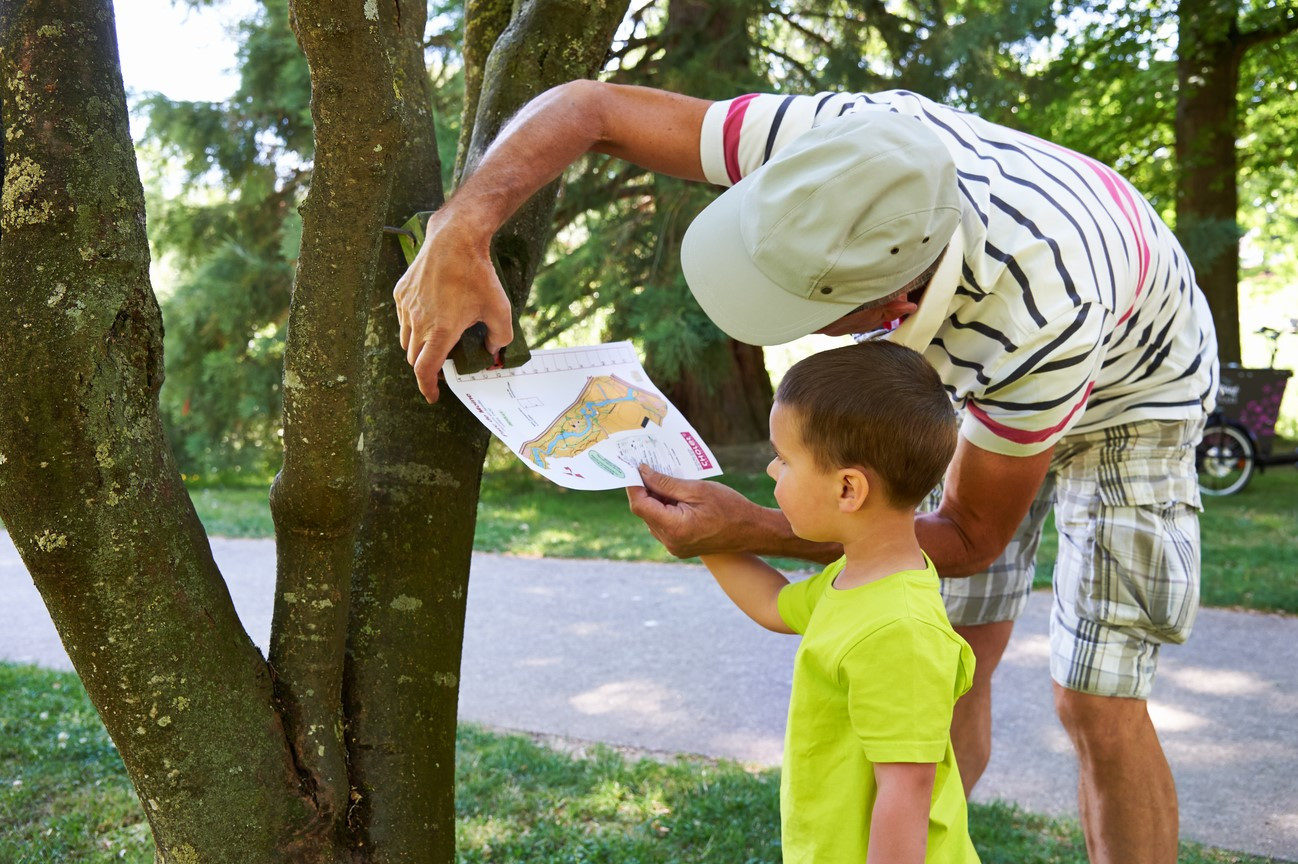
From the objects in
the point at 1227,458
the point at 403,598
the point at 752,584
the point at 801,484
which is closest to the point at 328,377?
the point at 403,598

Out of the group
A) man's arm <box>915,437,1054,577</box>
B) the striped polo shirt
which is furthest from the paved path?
the striped polo shirt

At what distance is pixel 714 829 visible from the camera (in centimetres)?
311

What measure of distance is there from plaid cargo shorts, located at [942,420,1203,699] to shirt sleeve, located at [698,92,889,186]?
0.92m

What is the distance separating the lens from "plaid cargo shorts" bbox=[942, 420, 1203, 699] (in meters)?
2.31

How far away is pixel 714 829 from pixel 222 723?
179cm

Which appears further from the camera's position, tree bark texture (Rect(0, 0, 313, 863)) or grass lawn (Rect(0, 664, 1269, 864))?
grass lawn (Rect(0, 664, 1269, 864))

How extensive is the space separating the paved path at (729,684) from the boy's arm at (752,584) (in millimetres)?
1835

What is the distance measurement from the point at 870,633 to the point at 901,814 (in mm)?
249

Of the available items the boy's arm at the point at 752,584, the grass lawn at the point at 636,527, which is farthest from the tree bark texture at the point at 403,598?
the grass lawn at the point at 636,527

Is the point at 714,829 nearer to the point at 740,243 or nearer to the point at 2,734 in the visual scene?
the point at 740,243

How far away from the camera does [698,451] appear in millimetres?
2094

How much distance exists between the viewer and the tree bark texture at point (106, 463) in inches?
59.5

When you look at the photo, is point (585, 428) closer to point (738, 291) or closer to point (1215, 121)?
point (738, 291)

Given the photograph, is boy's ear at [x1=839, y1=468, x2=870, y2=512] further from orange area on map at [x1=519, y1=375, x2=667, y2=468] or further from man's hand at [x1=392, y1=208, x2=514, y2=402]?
man's hand at [x1=392, y1=208, x2=514, y2=402]
